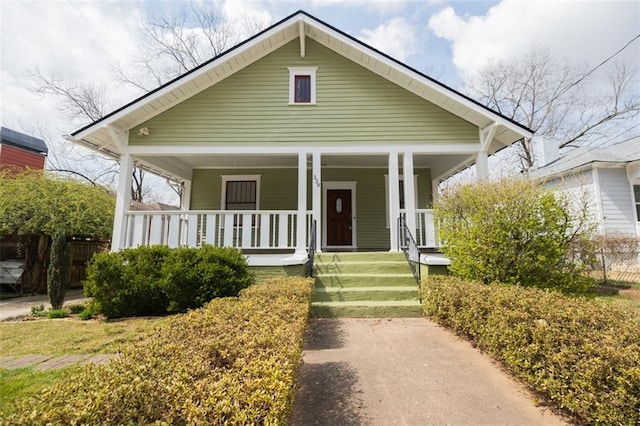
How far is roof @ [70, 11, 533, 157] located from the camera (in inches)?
306

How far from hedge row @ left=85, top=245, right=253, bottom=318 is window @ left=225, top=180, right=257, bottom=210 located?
4566mm

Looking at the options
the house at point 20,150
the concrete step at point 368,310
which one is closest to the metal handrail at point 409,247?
the concrete step at point 368,310

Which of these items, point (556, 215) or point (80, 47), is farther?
point (80, 47)

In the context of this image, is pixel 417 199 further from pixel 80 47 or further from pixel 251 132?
pixel 80 47

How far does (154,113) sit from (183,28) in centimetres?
1413

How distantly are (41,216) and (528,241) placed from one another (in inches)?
505

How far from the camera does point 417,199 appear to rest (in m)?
11.0

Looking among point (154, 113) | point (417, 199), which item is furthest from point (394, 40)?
point (154, 113)

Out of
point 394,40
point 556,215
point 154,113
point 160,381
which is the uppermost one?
point 394,40

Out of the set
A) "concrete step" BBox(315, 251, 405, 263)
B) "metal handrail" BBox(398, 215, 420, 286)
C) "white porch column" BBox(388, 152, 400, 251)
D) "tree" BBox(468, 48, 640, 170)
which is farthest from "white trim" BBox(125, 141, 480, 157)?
"tree" BBox(468, 48, 640, 170)

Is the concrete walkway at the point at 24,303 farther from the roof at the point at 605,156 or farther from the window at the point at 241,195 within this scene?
the roof at the point at 605,156

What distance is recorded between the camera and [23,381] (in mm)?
3297

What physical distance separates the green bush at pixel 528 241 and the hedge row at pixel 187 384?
13.2 feet

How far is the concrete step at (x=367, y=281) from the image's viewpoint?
6.75 meters
